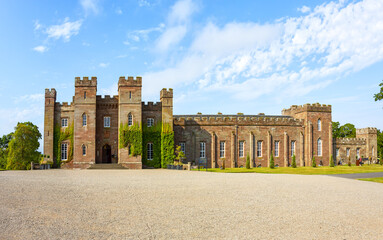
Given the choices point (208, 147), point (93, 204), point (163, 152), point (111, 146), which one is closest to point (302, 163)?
point (208, 147)

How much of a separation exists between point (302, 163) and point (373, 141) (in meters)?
18.3

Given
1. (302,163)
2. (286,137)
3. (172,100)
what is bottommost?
(302,163)

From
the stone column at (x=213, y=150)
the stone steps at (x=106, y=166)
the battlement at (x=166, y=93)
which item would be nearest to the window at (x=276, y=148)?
the stone column at (x=213, y=150)

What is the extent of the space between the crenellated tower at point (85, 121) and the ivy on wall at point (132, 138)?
370 centimetres

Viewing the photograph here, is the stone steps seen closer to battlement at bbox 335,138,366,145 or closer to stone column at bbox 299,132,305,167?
stone column at bbox 299,132,305,167

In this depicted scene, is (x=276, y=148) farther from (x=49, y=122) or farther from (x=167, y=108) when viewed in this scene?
(x=49, y=122)

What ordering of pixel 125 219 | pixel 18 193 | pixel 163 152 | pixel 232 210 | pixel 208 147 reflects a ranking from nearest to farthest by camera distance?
pixel 125 219 → pixel 232 210 → pixel 18 193 → pixel 163 152 → pixel 208 147

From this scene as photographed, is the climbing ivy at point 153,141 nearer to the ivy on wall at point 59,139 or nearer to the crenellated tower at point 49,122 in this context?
the ivy on wall at point 59,139

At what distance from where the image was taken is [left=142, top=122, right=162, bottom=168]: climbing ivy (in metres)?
42.8

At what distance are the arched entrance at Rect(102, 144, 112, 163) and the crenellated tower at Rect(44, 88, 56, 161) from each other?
6.68 m

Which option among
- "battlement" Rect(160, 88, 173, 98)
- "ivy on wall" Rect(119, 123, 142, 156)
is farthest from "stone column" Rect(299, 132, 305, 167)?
"ivy on wall" Rect(119, 123, 142, 156)

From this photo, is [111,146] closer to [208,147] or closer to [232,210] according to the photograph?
[208,147]

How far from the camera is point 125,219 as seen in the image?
10594 mm

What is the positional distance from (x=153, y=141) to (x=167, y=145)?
204 centimetres
